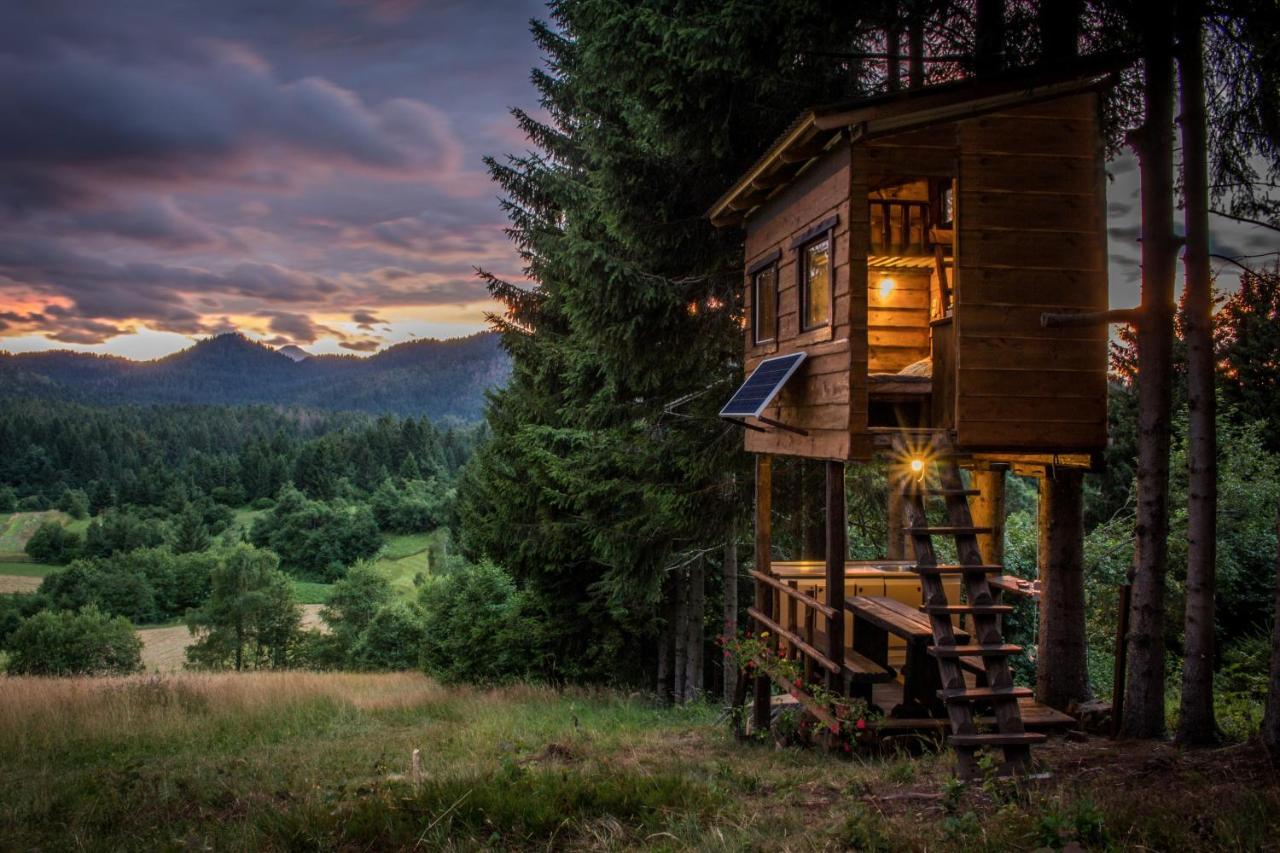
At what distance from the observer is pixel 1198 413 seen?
17.9 feet

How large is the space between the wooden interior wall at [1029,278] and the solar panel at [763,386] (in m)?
1.58

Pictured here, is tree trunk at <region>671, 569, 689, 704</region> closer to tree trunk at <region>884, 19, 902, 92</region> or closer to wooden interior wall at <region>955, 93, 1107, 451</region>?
tree trunk at <region>884, 19, 902, 92</region>

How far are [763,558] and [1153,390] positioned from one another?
4513mm

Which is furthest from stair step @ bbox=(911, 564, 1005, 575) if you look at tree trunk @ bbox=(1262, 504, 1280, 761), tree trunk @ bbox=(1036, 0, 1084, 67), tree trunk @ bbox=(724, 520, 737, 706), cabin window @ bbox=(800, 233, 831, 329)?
tree trunk @ bbox=(724, 520, 737, 706)

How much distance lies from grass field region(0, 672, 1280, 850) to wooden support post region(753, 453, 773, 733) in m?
0.58

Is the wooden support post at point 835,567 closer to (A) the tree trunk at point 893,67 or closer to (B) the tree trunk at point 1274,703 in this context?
(B) the tree trunk at point 1274,703

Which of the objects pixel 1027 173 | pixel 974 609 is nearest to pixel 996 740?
pixel 974 609

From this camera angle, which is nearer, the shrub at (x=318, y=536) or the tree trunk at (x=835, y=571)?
the tree trunk at (x=835, y=571)

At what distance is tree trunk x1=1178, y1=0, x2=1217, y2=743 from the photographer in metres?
5.43

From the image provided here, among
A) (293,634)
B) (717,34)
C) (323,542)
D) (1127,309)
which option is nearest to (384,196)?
(293,634)

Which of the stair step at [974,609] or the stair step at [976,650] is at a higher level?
the stair step at [974,609]

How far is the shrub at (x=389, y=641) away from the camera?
113 ft

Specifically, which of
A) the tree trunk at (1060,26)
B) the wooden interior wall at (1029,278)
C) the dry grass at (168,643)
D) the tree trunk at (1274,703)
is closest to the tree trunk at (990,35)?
the tree trunk at (1060,26)

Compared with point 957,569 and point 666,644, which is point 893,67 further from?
point 666,644
